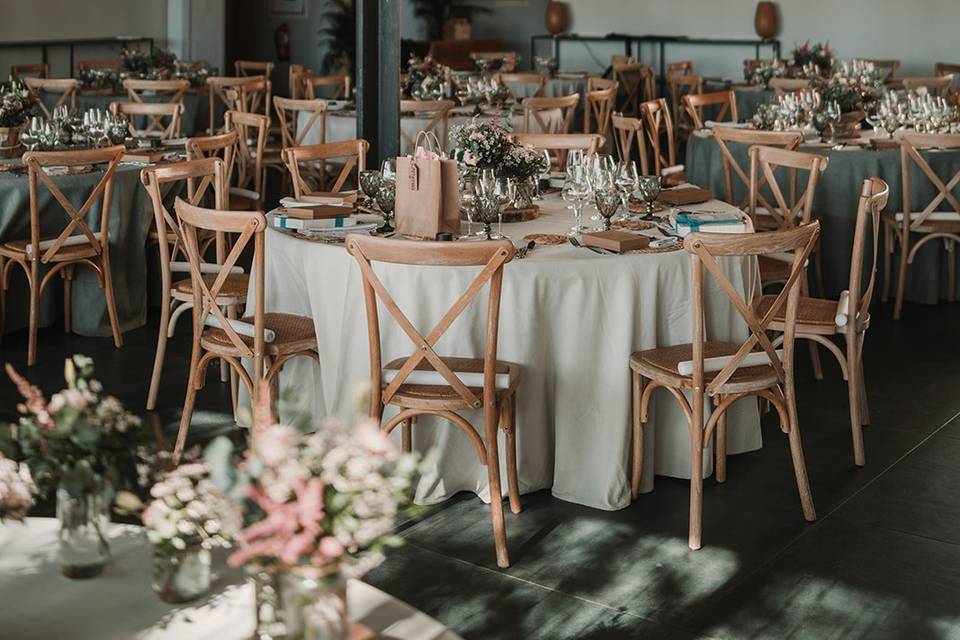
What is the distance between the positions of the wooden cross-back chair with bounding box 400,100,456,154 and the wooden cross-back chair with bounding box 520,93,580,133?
0.54 meters

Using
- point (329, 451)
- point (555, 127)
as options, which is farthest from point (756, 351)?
point (555, 127)

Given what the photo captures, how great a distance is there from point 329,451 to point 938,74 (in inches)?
430

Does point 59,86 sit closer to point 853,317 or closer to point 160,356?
point 160,356

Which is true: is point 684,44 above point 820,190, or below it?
above

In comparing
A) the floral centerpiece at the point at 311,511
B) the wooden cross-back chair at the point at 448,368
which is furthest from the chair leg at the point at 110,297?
the floral centerpiece at the point at 311,511

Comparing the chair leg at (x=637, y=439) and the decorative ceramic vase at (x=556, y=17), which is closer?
the chair leg at (x=637, y=439)

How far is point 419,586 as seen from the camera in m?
3.56

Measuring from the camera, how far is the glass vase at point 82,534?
6.31 feet

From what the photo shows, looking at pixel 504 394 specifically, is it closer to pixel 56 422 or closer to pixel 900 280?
pixel 56 422

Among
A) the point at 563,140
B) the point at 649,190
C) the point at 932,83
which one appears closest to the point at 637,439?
the point at 649,190

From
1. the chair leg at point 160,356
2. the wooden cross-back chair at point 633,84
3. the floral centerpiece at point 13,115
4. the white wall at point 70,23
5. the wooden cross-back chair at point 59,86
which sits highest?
the white wall at point 70,23

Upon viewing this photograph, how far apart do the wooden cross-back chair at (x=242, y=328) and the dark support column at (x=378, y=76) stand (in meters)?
1.80

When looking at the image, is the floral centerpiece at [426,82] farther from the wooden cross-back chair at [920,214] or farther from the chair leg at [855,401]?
the chair leg at [855,401]

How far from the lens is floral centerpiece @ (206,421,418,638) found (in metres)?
1.63
